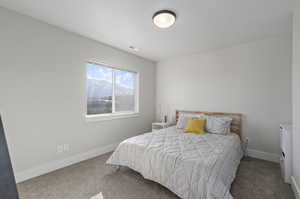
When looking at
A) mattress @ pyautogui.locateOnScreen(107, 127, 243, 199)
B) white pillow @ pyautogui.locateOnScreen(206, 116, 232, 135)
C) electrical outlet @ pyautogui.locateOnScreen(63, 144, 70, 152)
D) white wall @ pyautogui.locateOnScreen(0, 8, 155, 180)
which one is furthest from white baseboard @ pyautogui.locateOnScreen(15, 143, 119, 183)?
white pillow @ pyautogui.locateOnScreen(206, 116, 232, 135)

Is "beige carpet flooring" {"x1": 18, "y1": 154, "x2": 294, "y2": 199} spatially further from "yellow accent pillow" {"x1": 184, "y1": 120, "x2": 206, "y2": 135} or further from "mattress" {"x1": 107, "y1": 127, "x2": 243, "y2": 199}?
"yellow accent pillow" {"x1": 184, "y1": 120, "x2": 206, "y2": 135}

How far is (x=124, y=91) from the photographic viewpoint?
147 inches

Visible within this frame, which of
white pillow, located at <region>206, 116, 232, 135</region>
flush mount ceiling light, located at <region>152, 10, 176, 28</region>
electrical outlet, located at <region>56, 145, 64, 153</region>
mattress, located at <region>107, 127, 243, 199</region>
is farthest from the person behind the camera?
white pillow, located at <region>206, 116, 232, 135</region>

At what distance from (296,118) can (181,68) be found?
105 inches

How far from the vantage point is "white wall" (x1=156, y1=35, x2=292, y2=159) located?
2611 mm

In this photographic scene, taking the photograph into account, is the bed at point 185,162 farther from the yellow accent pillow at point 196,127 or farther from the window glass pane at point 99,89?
the window glass pane at point 99,89

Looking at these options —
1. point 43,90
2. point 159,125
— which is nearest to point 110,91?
point 43,90

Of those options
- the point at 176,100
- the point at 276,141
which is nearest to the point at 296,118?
the point at 276,141

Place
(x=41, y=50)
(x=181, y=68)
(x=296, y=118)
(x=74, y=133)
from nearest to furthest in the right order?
(x=296, y=118), (x=41, y=50), (x=74, y=133), (x=181, y=68)

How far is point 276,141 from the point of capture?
104 inches

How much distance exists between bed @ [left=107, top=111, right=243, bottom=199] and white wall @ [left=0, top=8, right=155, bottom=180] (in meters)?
1.03

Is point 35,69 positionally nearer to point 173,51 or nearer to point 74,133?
point 74,133

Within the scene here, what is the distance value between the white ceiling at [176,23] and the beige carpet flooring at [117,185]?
2.48 meters

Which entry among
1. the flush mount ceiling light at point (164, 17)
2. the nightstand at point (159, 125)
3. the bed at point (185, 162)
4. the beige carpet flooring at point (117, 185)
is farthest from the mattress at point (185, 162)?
the flush mount ceiling light at point (164, 17)
